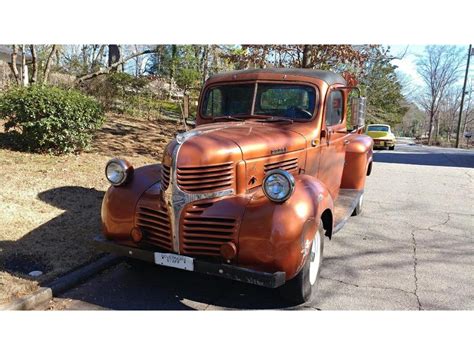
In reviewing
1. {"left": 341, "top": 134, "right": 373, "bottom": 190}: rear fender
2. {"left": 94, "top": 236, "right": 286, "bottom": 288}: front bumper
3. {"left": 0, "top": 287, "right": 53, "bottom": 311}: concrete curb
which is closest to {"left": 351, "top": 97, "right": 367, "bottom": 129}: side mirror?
{"left": 341, "top": 134, "right": 373, "bottom": 190}: rear fender

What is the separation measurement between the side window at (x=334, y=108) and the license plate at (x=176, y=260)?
2.55m

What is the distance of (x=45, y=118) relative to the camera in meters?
7.35

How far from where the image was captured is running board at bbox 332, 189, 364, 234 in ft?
14.8

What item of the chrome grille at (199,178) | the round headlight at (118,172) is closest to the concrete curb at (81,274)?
the round headlight at (118,172)

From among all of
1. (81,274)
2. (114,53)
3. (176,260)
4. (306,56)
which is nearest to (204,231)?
(176,260)

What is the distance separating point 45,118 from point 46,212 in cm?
283

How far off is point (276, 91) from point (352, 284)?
7.65ft

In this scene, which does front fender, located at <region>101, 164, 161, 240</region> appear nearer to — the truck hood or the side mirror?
the truck hood

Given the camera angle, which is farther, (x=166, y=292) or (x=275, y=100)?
(x=275, y=100)

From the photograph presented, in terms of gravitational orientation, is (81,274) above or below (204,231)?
below

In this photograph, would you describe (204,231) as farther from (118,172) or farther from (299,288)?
(118,172)

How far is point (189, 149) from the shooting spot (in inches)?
129

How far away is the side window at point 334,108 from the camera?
4771 mm

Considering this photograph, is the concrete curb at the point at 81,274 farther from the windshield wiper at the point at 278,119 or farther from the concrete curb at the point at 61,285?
the windshield wiper at the point at 278,119
